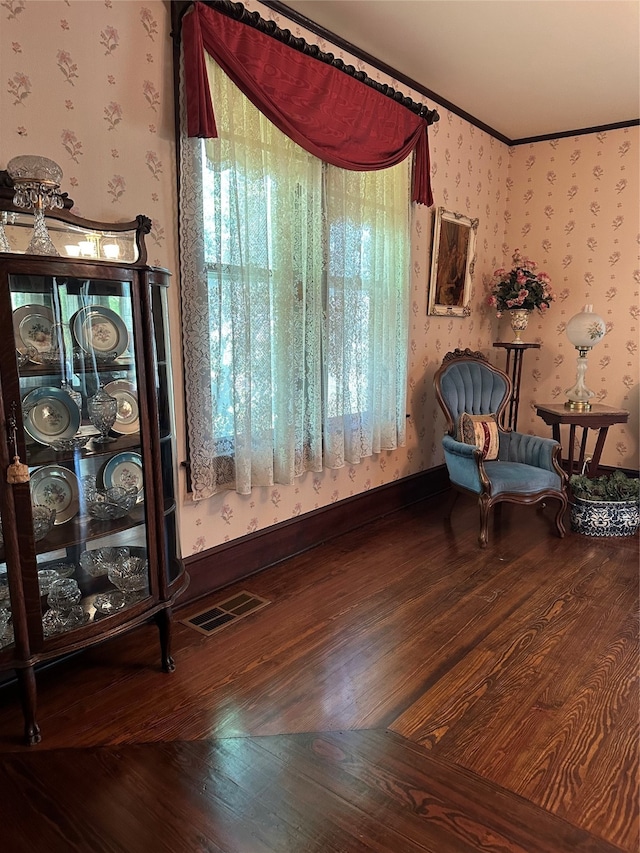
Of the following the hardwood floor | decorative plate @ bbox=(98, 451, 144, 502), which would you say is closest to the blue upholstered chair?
the hardwood floor

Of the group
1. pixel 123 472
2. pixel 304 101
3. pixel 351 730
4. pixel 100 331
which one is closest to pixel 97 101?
pixel 100 331

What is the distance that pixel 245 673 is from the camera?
2.18m

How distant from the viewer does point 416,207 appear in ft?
12.8

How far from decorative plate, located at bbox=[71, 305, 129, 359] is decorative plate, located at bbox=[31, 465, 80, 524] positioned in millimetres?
427

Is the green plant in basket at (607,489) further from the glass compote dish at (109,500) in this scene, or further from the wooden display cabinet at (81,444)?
the glass compote dish at (109,500)

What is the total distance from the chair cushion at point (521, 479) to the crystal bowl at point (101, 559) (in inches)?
87.8

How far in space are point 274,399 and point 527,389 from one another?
309 cm

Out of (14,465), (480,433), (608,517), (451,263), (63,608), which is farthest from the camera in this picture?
(451,263)

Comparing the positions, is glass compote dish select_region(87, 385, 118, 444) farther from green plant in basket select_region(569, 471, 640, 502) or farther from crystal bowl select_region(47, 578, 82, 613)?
green plant in basket select_region(569, 471, 640, 502)

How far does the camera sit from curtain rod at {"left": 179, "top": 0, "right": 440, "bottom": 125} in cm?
239

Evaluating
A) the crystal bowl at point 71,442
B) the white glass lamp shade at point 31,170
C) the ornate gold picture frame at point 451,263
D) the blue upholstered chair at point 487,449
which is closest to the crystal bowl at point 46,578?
the crystal bowl at point 71,442

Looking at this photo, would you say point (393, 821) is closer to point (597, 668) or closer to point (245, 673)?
point (245, 673)

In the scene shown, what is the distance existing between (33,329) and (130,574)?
940 millimetres

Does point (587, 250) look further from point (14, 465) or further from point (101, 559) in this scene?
point (14, 465)
